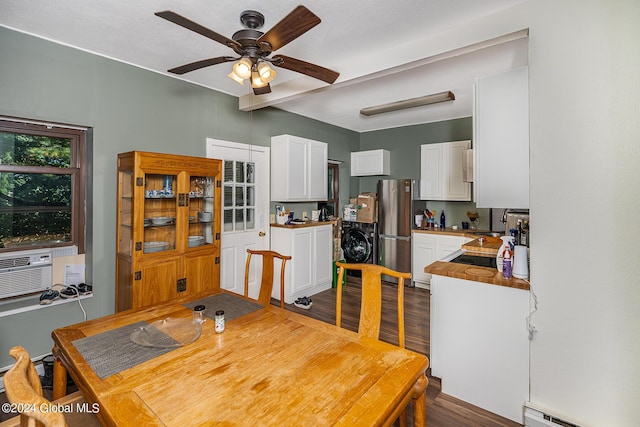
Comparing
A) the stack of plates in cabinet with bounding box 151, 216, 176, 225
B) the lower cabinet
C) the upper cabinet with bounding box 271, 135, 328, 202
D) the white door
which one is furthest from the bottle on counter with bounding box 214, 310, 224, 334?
the lower cabinet

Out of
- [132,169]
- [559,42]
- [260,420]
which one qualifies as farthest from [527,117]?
[132,169]

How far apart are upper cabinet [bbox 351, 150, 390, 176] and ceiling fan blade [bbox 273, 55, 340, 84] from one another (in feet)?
11.0

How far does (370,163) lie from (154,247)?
3827 mm

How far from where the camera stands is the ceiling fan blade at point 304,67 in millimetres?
2008

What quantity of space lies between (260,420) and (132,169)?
94.9 inches

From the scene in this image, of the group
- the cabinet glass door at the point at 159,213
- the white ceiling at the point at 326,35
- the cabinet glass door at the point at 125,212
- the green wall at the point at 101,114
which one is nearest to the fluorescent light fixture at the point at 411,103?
the white ceiling at the point at 326,35

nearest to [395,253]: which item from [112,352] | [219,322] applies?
[219,322]

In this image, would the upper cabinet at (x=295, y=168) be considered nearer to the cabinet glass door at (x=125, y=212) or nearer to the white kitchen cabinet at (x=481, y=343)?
the cabinet glass door at (x=125, y=212)

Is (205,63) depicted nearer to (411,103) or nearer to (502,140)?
(502,140)

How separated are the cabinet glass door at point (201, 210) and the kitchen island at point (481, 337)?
7.19 feet

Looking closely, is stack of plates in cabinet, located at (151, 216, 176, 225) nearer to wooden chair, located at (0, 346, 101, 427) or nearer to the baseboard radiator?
wooden chair, located at (0, 346, 101, 427)

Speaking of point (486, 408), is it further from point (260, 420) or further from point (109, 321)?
point (109, 321)

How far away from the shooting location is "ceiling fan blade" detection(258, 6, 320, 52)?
5.01ft

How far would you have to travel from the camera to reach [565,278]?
5.97ft
